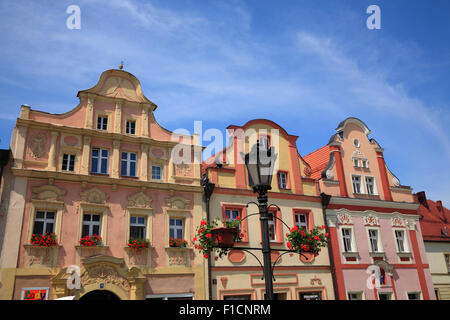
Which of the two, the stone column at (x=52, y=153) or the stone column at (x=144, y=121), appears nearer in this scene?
the stone column at (x=52, y=153)

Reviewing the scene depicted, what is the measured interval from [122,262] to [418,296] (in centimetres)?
1735

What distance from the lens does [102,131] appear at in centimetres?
1731

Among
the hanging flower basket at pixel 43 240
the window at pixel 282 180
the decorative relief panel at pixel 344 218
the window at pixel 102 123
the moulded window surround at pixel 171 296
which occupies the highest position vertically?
the window at pixel 102 123

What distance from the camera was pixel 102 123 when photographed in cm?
1795

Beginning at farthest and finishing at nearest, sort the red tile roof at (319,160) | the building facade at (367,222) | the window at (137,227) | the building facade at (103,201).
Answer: the red tile roof at (319,160) → the building facade at (367,222) → the window at (137,227) → the building facade at (103,201)

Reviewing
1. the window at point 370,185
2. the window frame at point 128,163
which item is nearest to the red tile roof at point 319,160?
the window at point 370,185

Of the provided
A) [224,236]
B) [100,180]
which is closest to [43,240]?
[100,180]

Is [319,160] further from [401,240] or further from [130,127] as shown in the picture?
[130,127]

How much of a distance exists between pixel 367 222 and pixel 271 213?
658 centimetres

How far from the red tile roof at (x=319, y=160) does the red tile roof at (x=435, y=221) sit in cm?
950

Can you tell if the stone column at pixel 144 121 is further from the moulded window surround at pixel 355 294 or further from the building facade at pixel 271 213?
the moulded window surround at pixel 355 294

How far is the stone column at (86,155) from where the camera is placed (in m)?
16.5

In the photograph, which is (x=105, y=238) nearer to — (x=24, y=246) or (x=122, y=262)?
(x=122, y=262)
